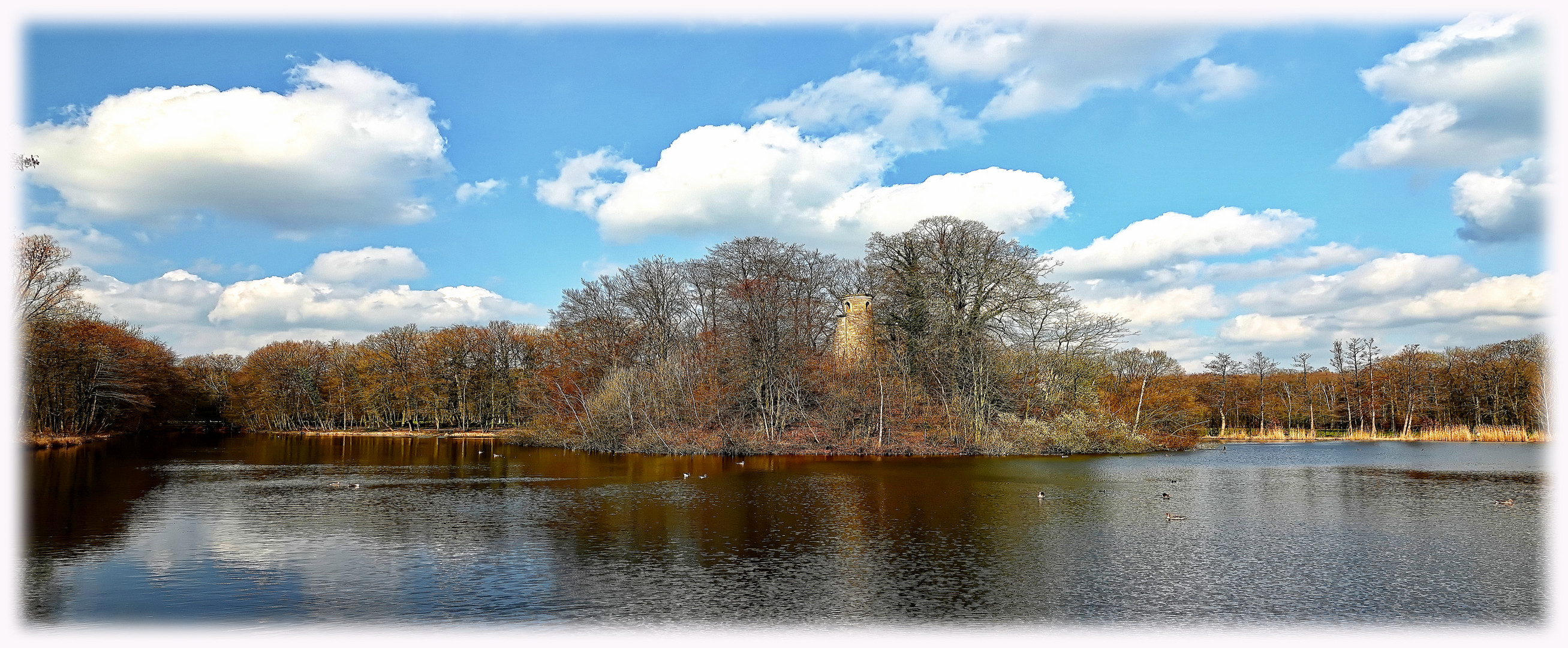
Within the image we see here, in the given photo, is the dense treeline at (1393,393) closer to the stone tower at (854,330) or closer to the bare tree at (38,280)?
the stone tower at (854,330)

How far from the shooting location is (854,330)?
47688 mm

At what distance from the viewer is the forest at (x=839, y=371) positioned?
141 ft

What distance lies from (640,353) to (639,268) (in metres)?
6.34

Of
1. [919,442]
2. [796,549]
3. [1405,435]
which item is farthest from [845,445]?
[1405,435]

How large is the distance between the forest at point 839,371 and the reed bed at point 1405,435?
0.88 ft

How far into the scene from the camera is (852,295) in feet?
161

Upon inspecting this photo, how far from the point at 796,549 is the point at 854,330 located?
31587 millimetres

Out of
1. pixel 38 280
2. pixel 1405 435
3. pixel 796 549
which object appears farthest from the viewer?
pixel 1405 435

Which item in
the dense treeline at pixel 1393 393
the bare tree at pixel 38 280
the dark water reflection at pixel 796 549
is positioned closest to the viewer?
the dark water reflection at pixel 796 549

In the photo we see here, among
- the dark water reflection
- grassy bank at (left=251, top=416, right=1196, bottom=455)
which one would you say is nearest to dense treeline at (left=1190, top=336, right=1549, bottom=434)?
grassy bank at (left=251, top=416, right=1196, bottom=455)

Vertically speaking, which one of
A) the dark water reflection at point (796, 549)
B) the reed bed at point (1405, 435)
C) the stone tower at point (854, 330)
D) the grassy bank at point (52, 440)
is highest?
the stone tower at point (854, 330)

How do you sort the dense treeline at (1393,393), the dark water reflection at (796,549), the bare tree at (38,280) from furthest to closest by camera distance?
the dense treeline at (1393,393) → the bare tree at (38,280) → the dark water reflection at (796,549)

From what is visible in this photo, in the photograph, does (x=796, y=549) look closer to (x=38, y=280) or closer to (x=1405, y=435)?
(x=38, y=280)

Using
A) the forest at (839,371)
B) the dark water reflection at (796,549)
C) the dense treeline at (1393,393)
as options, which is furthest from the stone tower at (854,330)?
the dense treeline at (1393,393)
